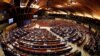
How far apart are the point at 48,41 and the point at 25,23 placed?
1539 cm

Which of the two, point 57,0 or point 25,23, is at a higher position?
point 57,0

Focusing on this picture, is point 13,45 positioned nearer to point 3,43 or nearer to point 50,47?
point 3,43

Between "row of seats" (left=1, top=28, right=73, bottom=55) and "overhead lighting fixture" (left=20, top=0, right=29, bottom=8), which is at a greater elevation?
"overhead lighting fixture" (left=20, top=0, right=29, bottom=8)

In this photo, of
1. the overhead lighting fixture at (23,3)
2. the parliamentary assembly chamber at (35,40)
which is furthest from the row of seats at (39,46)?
the overhead lighting fixture at (23,3)

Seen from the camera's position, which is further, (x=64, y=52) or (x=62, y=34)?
(x=62, y=34)

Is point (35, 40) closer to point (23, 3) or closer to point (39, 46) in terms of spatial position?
point (39, 46)

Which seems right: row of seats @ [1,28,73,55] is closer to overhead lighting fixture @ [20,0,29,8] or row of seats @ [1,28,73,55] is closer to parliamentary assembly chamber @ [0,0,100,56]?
parliamentary assembly chamber @ [0,0,100,56]

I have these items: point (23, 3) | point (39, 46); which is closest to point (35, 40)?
point (39, 46)

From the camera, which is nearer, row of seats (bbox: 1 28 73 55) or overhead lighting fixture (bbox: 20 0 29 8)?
row of seats (bbox: 1 28 73 55)

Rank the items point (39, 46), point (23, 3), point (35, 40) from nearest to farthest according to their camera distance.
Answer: point (39, 46) < point (35, 40) < point (23, 3)

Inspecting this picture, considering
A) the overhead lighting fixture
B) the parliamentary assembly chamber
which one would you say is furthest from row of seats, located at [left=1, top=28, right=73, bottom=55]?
the overhead lighting fixture

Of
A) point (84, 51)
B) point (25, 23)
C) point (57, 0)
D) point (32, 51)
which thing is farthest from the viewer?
point (57, 0)

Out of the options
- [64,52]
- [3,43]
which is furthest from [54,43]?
[3,43]

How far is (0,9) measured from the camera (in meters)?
28.7
